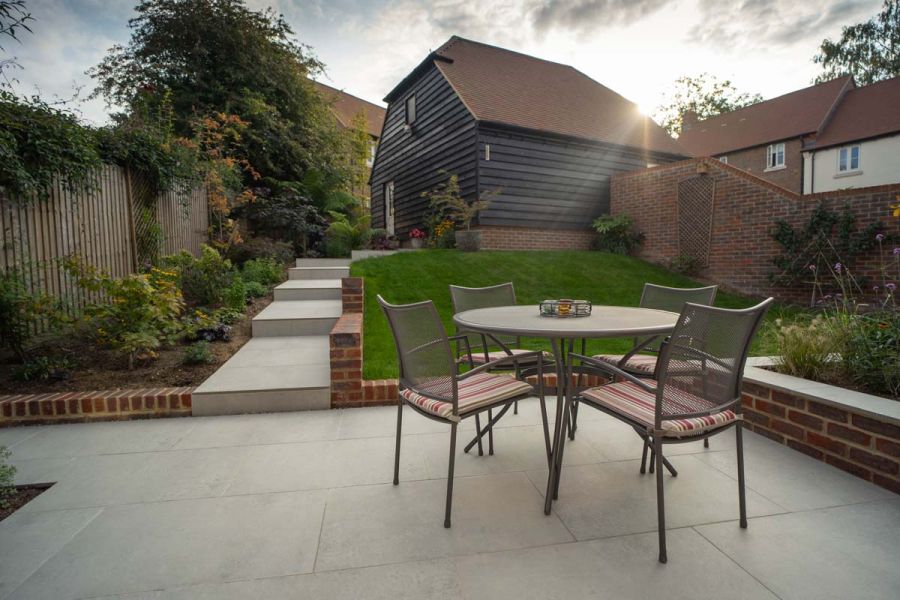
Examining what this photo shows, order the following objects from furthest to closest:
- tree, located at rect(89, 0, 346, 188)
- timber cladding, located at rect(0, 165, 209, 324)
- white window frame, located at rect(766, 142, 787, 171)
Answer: white window frame, located at rect(766, 142, 787, 171) < tree, located at rect(89, 0, 346, 188) < timber cladding, located at rect(0, 165, 209, 324)

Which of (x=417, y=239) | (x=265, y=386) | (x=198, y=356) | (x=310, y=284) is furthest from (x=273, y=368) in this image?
(x=417, y=239)

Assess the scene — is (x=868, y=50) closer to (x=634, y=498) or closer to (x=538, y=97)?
(x=538, y=97)

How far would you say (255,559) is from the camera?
4.93 ft

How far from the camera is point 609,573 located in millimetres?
1414

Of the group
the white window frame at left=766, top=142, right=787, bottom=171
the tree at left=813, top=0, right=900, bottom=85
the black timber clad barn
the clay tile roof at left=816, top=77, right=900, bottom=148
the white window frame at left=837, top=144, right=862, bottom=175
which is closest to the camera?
the black timber clad barn

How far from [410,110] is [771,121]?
16967 mm

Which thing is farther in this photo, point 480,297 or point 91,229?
point 91,229

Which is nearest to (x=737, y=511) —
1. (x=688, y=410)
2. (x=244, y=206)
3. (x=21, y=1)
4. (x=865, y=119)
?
(x=688, y=410)

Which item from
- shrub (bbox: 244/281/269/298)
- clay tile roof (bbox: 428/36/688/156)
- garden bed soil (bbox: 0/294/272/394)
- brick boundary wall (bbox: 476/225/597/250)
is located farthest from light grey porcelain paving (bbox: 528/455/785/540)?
clay tile roof (bbox: 428/36/688/156)

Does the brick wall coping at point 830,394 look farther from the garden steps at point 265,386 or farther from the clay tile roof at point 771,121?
the clay tile roof at point 771,121

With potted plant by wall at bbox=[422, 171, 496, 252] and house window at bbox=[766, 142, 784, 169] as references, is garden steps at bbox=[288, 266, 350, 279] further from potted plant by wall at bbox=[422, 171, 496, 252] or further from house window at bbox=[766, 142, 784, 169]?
house window at bbox=[766, 142, 784, 169]

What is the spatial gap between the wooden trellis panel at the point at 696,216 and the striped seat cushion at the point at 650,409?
8051mm

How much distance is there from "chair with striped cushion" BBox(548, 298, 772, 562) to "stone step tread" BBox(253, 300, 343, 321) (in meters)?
3.82

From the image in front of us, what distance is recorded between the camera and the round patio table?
Result: 1810mm
